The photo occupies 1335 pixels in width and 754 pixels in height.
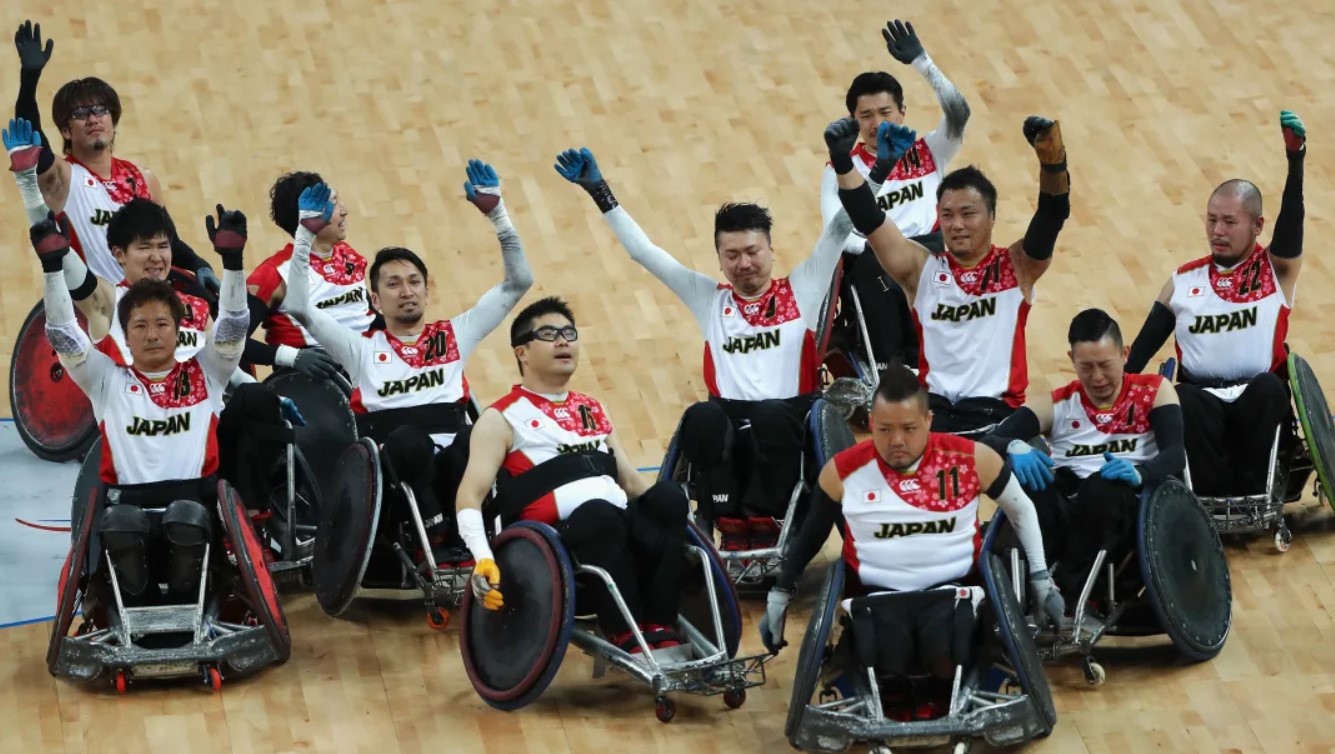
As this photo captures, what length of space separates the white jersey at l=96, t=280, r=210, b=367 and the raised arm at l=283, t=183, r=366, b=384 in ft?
1.14

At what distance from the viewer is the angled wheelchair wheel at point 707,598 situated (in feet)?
30.1

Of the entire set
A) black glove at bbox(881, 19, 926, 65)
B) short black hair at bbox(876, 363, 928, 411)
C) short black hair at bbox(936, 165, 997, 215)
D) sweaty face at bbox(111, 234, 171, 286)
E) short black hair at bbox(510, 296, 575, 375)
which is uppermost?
black glove at bbox(881, 19, 926, 65)

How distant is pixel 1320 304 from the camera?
12664 millimetres

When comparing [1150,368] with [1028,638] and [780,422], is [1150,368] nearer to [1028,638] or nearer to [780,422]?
[780,422]

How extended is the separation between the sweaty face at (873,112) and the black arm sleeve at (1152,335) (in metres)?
1.68

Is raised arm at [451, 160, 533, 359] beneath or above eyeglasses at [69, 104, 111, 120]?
beneath

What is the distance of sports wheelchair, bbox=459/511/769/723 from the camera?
29.3ft

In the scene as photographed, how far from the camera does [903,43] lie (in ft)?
37.1

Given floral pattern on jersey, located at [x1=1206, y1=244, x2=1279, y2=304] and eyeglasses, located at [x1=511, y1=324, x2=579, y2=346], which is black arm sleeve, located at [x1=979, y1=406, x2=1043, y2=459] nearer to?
floral pattern on jersey, located at [x1=1206, y1=244, x2=1279, y2=304]

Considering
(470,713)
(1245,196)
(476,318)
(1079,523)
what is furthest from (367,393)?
(1245,196)

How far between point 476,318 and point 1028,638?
2774 mm

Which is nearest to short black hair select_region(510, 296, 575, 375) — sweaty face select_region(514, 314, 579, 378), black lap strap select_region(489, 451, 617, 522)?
sweaty face select_region(514, 314, 579, 378)

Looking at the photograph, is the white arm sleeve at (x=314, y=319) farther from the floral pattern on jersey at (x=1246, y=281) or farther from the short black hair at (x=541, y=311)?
the floral pattern on jersey at (x=1246, y=281)

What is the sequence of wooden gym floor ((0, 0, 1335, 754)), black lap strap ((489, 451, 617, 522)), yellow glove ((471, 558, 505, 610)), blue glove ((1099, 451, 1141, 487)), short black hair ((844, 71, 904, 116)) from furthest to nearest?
wooden gym floor ((0, 0, 1335, 754)) → short black hair ((844, 71, 904, 116)) → black lap strap ((489, 451, 617, 522)) → blue glove ((1099, 451, 1141, 487)) → yellow glove ((471, 558, 505, 610))
